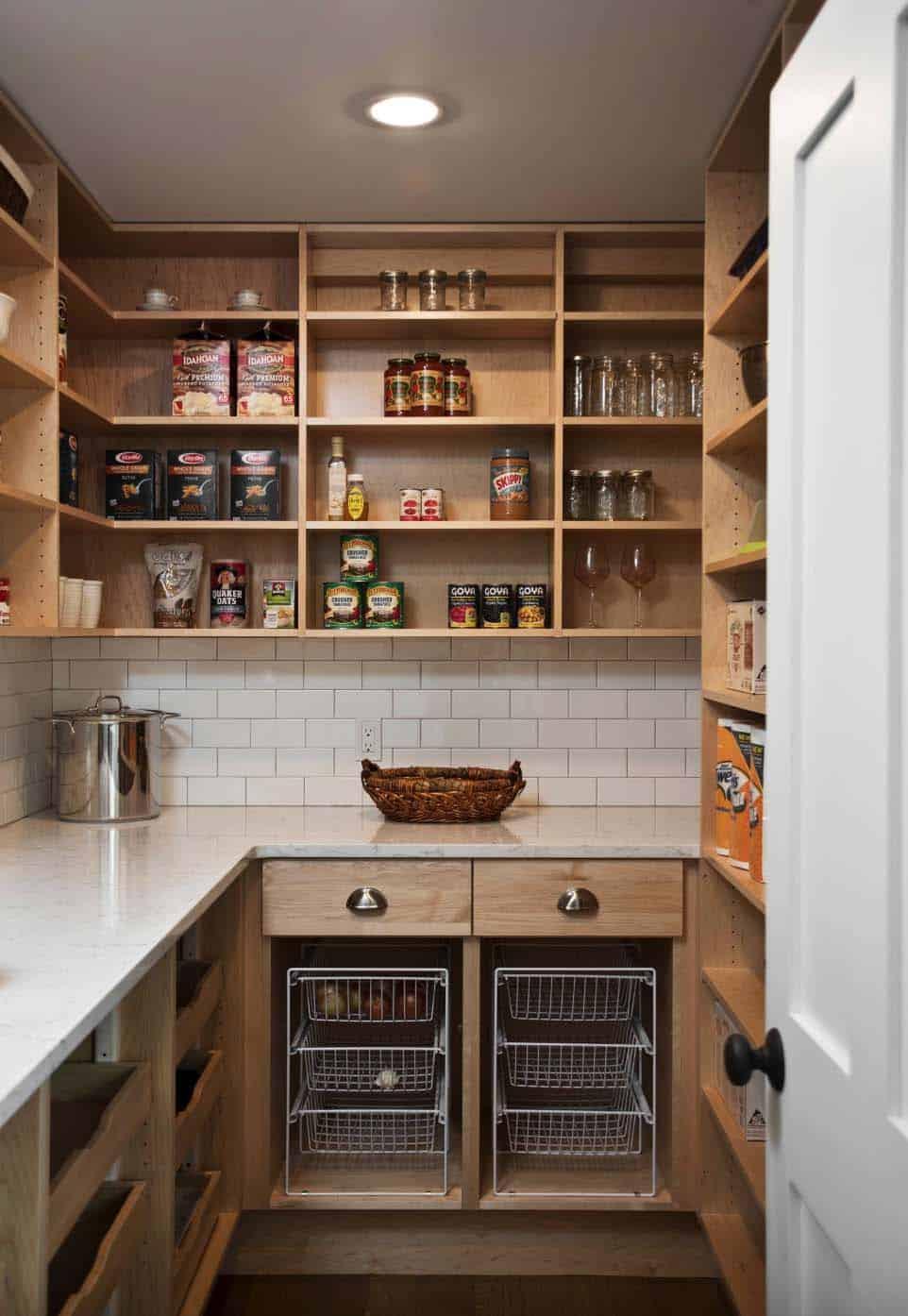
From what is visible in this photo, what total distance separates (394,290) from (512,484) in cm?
59

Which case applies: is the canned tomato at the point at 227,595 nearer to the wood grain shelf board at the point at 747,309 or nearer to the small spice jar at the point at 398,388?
the small spice jar at the point at 398,388

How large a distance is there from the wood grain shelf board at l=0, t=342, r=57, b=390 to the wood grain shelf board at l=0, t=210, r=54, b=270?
19 cm

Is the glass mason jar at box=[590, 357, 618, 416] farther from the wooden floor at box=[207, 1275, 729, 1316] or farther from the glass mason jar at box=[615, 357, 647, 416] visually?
the wooden floor at box=[207, 1275, 729, 1316]

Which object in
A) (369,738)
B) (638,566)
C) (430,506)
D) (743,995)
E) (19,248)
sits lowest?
(743,995)

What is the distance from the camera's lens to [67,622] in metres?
2.69

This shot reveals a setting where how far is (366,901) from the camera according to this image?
102 inches

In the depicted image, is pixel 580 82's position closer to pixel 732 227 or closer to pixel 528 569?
pixel 732 227

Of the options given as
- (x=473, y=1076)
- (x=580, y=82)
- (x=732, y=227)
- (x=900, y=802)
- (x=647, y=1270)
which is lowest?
(x=647, y=1270)

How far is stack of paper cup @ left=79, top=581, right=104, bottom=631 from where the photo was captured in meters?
2.78

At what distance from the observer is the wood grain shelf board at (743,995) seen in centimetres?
211

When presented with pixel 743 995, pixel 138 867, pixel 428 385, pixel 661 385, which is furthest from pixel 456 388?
pixel 743 995

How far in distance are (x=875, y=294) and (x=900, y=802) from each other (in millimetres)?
424

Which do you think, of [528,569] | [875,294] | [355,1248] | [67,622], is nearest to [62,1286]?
[355,1248]

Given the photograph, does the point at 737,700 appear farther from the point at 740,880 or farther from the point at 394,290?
the point at 394,290
